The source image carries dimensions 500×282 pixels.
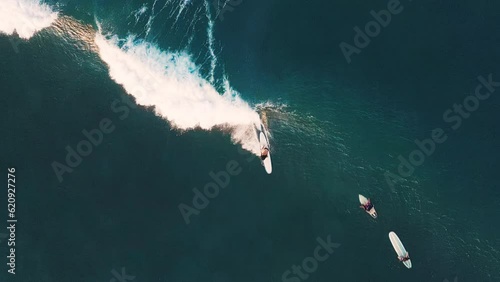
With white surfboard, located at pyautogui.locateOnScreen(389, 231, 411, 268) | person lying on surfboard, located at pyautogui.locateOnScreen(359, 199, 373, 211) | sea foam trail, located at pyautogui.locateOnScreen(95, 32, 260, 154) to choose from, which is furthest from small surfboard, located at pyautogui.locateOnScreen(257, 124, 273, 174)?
white surfboard, located at pyautogui.locateOnScreen(389, 231, 411, 268)

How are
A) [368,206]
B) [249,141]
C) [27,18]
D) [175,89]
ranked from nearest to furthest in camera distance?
1. [368,206]
2. [249,141]
3. [175,89]
4. [27,18]

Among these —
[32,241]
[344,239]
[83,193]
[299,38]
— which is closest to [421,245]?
[344,239]

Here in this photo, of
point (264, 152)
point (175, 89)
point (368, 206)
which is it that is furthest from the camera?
point (175, 89)

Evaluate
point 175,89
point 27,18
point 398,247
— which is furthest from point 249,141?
point 27,18

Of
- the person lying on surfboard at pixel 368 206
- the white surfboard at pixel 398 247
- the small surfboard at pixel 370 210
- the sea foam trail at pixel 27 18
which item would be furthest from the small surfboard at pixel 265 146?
the sea foam trail at pixel 27 18

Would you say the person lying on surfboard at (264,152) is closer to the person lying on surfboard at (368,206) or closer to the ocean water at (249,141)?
the ocean water at (249,141)

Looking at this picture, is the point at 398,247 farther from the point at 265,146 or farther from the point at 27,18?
the point at 27,18
